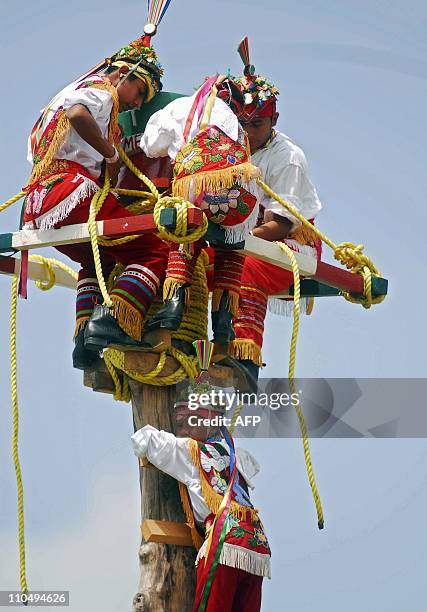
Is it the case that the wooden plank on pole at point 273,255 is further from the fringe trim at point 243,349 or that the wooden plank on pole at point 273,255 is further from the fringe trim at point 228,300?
the fringe trim at point 243,349

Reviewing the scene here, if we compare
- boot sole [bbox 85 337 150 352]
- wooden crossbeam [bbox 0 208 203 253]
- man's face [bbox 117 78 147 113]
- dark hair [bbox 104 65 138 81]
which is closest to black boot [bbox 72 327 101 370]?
boot sole [bbox 85 337 150 352]

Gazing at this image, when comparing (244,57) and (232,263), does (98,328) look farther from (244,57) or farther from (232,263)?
(244,57)

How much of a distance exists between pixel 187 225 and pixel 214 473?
1.31m

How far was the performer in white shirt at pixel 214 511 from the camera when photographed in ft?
25.8

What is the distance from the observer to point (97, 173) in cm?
801

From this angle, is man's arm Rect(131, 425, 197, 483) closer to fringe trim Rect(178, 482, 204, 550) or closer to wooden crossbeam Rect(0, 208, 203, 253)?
fringe trim Rect(178, 482, 204, 550)

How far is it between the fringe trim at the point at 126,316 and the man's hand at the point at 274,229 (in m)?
0.77

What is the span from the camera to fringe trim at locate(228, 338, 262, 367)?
324 inches

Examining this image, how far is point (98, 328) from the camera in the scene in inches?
306

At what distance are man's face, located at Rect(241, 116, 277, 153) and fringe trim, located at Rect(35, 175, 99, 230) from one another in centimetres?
94

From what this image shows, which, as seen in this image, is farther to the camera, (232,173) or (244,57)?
(244,57)

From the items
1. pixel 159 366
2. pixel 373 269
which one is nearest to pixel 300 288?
pixel 373 269

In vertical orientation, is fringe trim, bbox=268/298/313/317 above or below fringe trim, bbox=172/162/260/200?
below

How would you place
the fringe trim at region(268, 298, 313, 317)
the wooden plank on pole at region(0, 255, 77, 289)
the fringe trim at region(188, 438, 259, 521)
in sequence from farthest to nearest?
the fringe trim at region(268, 298, 313, 317) → the wooden plank on pole at region(0, 255, 77, 289) → the fringe trim at region(188, 438, 259, 521)
